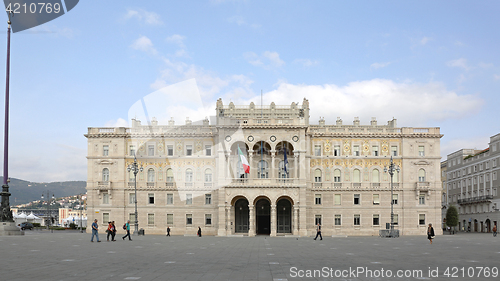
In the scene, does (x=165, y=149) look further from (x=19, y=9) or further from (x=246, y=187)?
(x=19, y=9)

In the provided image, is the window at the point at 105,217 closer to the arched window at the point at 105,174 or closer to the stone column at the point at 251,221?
the arched window at the point at 105,174

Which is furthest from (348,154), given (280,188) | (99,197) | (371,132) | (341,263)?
(341,263)

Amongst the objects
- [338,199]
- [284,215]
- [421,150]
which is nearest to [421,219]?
[421,150]

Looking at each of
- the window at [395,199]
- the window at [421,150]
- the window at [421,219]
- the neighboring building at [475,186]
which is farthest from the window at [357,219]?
the neighboring building at [475,186]

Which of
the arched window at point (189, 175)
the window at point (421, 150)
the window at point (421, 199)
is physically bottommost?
the window at point (421, 199)

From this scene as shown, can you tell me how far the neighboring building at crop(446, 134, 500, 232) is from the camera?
8606 centimetres

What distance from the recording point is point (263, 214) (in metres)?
71.4

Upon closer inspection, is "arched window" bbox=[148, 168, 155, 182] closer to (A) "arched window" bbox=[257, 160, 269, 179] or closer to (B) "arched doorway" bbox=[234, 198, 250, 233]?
(B) "arched doorway" bbox=[234, 198, 250, 233]

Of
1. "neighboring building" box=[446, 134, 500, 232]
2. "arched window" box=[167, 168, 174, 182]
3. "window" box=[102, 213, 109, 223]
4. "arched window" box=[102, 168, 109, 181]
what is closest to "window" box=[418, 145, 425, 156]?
"neighboring building" box=[446, 134, 500, 232]

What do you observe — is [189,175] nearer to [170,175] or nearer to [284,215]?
[170,175]

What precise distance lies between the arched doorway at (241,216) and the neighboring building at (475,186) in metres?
44.8

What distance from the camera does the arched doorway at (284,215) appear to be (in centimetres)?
7075

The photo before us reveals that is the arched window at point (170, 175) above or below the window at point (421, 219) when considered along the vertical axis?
above

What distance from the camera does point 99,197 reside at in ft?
237
